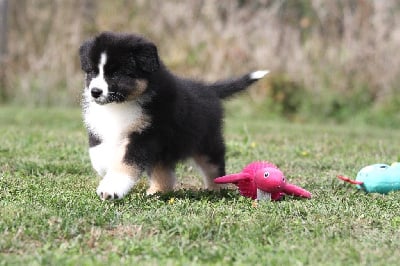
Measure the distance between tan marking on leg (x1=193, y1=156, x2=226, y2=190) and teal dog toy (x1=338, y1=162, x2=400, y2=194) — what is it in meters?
1.05

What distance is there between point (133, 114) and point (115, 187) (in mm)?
532

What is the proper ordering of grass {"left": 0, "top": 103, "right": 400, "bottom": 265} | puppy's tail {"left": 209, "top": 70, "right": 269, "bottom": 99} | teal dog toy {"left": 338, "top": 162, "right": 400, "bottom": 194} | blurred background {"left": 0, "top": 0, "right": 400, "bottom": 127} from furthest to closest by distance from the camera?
blurred background {"left": 0, "top": 0, "right": 400, "bottom": 127} → puppy's tail {"left": 209, "top": 70, "right": 269, "bottom": 99} → teal dog toy {"left": 338, "top": 162, "right": 400, "bottom": 194} → grass {"left": 0, "top": 103, "right": 400, "bottom": 265}

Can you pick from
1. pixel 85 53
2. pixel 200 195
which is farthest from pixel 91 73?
pixel 200 195

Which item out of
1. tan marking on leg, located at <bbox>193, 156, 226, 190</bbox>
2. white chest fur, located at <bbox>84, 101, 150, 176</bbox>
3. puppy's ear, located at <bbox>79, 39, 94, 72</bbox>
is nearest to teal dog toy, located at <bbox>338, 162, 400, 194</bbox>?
tan marking on leg, located at <bbox>193, 156, 226, 190</bbox>

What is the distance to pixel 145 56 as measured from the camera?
16.4 ft

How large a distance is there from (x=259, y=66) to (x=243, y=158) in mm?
6195

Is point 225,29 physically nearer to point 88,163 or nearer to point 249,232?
point 88,163

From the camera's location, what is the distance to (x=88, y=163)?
686 cm

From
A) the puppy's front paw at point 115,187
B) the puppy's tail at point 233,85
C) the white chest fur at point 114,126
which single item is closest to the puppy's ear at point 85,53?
the white chest fur at point 114,126

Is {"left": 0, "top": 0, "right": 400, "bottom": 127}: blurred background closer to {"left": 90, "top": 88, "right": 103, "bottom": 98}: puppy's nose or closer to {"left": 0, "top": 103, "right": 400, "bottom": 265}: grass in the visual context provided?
{"left": 0, "top": 103, "right": 400, "bottom": 265}: grass

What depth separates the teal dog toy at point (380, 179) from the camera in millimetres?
5629

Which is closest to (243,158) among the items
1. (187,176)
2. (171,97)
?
(187,176)

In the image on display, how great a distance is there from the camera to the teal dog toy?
563cm

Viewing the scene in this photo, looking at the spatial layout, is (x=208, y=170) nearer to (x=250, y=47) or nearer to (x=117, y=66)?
(x=117, y=66)
